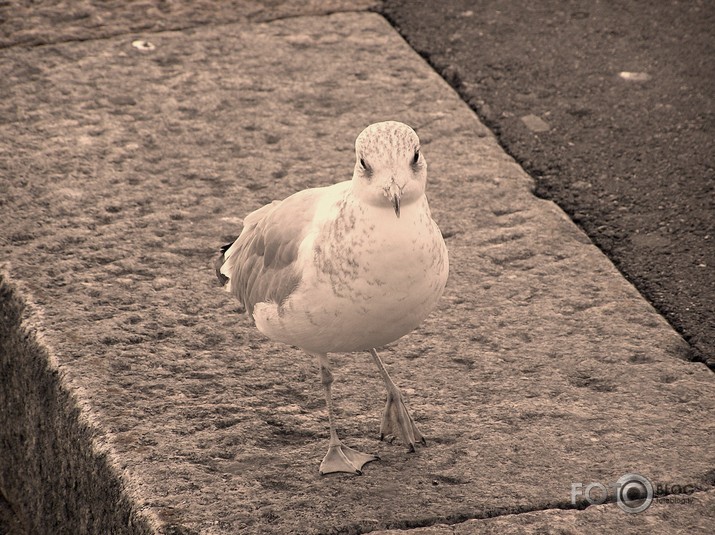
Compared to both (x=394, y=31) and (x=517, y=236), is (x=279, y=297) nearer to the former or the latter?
(x=517, y=236)

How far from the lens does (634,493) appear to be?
2996 mm

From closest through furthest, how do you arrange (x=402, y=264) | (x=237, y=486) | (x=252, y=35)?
(x=402, y=264) → (x=237, y=486) → (x=252, y=35)

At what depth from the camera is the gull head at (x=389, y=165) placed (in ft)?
9.20

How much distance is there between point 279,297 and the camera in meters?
3.09

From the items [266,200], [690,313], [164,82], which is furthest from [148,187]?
[690,313]

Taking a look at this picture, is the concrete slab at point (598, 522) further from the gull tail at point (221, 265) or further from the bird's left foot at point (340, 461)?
the gull tail at point (221, 265)

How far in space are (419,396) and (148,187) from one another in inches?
61.6

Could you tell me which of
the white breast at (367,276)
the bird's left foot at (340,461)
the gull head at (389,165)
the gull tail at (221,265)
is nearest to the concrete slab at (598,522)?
the bird's left foot at (340,461)

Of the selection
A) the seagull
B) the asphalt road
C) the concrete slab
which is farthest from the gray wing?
the asphalt road

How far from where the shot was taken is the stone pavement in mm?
3045

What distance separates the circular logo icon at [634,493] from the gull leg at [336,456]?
2.25 ft

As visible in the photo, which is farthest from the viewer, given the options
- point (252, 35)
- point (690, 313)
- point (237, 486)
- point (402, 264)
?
point (252, 35)
